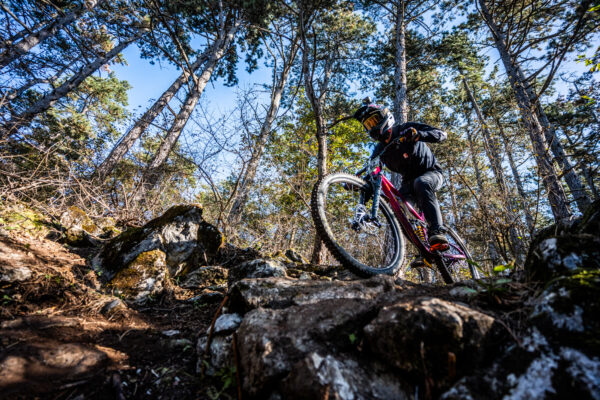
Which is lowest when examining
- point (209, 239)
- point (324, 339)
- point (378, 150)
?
point (324, 339)

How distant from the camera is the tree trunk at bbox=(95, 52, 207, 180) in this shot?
5344 millimetres

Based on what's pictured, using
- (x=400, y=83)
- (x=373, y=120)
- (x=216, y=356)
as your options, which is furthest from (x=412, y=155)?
(x=400, y=83)

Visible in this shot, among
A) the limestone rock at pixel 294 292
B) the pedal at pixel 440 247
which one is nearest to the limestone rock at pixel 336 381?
the limestone rock at pixel 294 292

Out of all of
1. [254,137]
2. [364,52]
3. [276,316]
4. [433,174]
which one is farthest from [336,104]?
[276,316]

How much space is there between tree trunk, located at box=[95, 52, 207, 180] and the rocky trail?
3782mm

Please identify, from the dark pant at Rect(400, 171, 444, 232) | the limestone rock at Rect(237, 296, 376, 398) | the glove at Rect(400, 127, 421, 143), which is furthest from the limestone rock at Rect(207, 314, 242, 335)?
the glove at Rect(400, 127, 421, 143)

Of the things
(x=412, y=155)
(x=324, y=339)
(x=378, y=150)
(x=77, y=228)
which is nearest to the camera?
(x=324, y=339)

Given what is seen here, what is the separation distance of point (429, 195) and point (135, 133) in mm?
8996

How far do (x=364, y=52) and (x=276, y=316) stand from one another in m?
14.3

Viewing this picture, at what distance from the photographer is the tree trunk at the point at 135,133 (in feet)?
17.5

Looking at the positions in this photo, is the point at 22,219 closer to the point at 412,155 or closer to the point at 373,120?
the point at 373,120

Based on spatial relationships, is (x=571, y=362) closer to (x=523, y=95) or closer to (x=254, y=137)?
(x=254, y=137)

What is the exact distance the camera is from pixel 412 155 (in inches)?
130

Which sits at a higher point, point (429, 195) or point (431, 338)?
point (429, 195)
